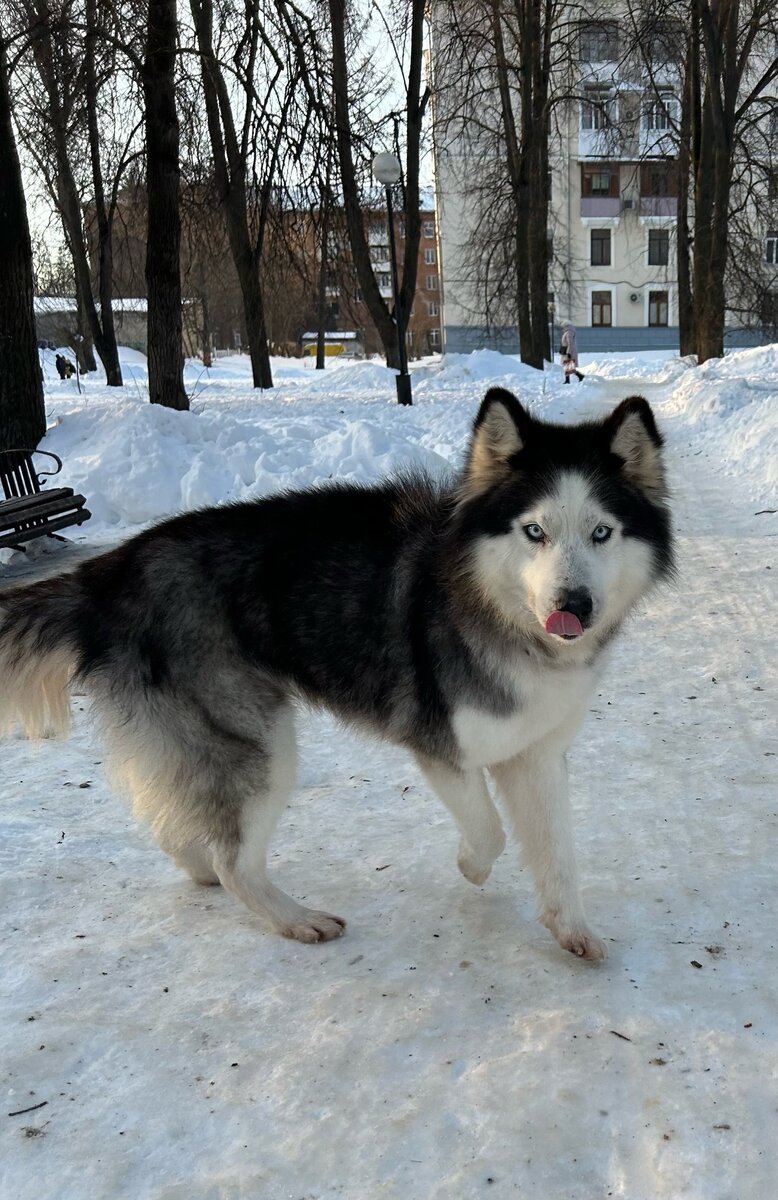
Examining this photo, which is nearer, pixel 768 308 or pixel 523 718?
pixel 523 718

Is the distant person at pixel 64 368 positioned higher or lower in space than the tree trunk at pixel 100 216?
lower

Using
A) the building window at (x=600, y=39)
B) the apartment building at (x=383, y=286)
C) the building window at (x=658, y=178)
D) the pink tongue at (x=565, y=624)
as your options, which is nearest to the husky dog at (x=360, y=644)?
the pink tongue at (x=565, y=624)

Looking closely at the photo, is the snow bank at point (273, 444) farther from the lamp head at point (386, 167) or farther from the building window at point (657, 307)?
the building window at point (657, 307)

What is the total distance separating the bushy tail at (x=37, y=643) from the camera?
2900 millimetres

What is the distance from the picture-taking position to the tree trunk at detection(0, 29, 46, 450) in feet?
30.6

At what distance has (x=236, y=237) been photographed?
18922mm

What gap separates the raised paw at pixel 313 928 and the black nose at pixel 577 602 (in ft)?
4.13

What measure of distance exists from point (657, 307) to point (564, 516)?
53.8m

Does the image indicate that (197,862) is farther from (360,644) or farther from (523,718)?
(523,718)

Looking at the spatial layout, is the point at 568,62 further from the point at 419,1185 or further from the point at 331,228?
the point at 419,1185

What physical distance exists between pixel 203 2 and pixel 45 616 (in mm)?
11941

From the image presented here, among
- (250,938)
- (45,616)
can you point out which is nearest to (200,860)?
(250,938)

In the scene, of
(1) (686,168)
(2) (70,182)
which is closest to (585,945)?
(2) (70,182)

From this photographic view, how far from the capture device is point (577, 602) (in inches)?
94.4
